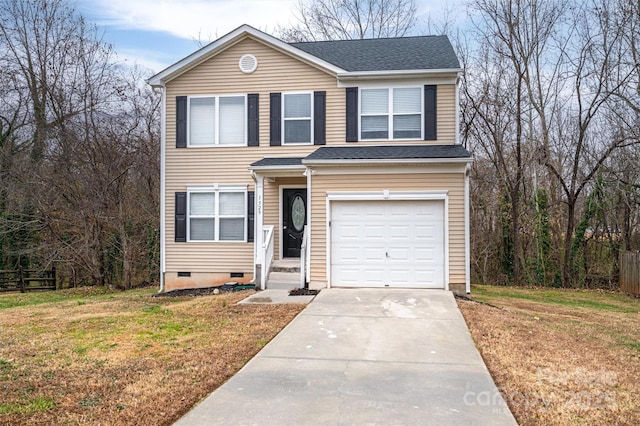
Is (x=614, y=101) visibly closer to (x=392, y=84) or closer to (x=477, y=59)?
(x=477, y=59)

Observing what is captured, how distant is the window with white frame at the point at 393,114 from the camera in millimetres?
12984

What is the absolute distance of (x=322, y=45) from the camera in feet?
52.1

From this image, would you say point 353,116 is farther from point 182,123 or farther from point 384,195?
point 182,123

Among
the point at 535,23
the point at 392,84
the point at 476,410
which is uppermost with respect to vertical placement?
the point at 535,23

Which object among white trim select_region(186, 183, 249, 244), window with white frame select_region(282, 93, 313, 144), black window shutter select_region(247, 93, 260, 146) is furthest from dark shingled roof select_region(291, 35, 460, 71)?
white trim select_region(186, 183, 249, 244)

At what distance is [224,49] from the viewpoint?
45.0 feet

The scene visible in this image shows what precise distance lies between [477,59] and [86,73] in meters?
16.0

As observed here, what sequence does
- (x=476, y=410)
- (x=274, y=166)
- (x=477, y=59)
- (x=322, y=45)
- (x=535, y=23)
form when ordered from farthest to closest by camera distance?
(x=477, y=59) → (x=535, y=23) → (x=322, y=45) → (x=274, y=166) → (x=476, y=410)

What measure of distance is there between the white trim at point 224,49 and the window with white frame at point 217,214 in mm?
3298

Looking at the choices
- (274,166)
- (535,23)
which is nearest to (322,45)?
(274,166)

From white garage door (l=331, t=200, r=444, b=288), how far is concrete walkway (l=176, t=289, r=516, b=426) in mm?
2769

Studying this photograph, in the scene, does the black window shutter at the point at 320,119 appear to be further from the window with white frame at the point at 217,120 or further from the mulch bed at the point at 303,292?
the mulch bed at the point at 303,292

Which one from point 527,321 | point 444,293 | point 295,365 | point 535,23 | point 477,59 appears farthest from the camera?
point 477,59

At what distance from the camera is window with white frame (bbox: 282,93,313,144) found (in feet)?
44.0
